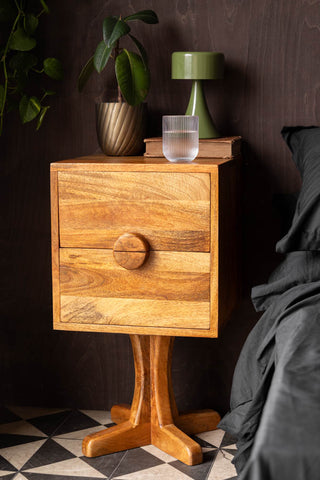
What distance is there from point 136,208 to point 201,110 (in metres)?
0.38

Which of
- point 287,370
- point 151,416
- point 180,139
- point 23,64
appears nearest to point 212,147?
point 180,139

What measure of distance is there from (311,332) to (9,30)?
4.35 feet

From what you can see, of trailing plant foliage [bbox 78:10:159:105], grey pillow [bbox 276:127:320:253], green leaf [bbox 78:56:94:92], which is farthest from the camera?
green leaf [bbox 78:56:94:92]

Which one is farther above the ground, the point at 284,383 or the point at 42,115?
the point at 42,115

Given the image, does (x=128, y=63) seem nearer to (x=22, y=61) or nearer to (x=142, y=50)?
(x=142, y=50)

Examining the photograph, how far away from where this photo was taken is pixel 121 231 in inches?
62.0

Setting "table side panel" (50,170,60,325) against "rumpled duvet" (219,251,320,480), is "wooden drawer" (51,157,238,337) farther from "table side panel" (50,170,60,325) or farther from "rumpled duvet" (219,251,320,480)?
"rumpled duvet" (219,251,320,480)

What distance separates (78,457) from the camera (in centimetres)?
176

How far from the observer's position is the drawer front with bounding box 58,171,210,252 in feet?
5.03

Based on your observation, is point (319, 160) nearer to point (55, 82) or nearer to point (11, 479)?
point (55, 82)

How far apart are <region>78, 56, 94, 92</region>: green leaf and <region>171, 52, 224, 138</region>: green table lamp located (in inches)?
8.9

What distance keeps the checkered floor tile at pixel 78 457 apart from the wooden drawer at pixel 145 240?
368 millimetres

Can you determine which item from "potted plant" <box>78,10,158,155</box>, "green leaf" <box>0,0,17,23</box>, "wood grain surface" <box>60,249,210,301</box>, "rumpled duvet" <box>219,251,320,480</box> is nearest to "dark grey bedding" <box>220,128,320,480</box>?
"rumpled duvet" <box>219,251,320,480</box>

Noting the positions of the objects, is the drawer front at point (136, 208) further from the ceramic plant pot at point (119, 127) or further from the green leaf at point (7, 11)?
the green leaf at point (7, 11)
